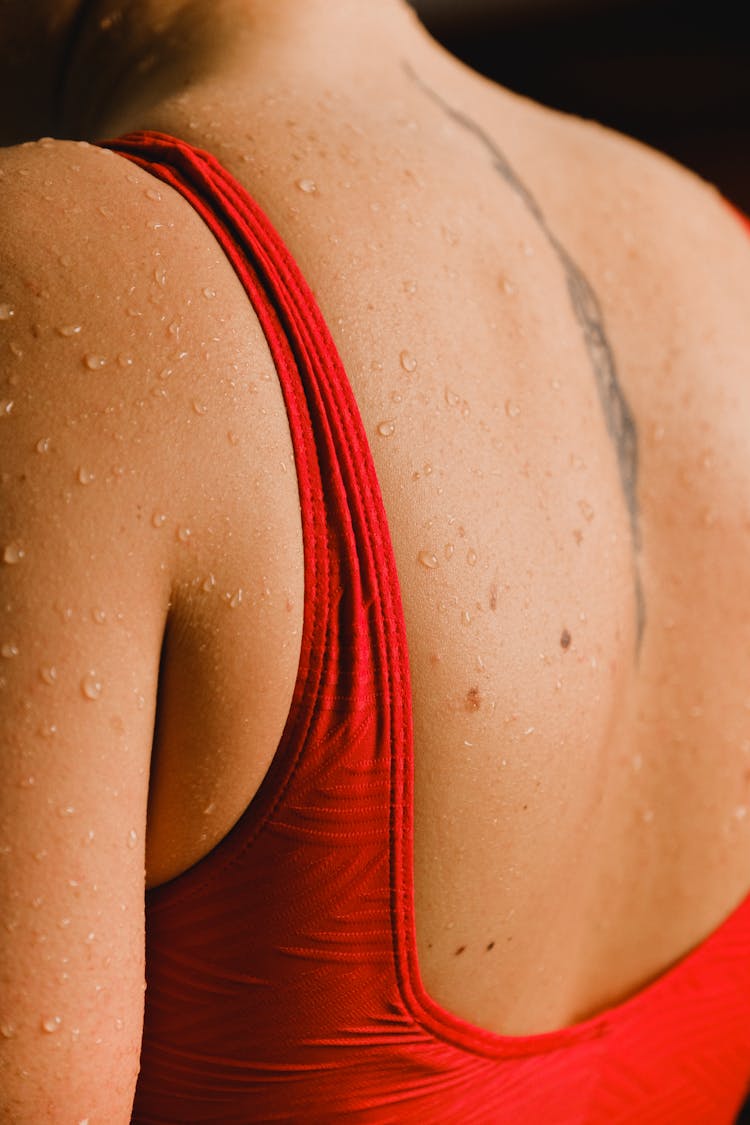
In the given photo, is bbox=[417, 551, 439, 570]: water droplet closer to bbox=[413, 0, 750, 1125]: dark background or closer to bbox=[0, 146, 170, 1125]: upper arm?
bbox=[0, 146, 170, 1125]: upper arm

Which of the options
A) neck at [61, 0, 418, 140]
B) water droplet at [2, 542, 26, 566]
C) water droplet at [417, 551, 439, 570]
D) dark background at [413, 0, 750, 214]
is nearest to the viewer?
water droplet at [2, 542, 26, 566]

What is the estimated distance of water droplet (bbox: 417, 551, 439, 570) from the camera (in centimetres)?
60

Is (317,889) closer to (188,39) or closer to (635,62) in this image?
(188,39)

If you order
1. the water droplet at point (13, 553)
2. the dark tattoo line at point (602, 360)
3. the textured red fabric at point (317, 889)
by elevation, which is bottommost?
the textured red fabric at point (317, 889)

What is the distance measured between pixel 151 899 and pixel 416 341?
33 cm

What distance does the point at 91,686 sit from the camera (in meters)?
0.50

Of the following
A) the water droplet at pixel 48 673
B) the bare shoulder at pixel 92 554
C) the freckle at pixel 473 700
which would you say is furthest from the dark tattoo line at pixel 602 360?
the water droplet at pixel 48 673

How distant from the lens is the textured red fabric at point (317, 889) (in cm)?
57

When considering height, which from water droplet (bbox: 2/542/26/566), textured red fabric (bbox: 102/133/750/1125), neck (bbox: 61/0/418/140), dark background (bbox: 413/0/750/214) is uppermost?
dark background (bbox: 413/0/750/214)

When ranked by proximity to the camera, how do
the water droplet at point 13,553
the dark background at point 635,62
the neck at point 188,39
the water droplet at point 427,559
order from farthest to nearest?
1. the dark background at point 635,62
2. the neck at point 188,39
3. the water droplet at point 427,559
4. the water droplet at point 13,553

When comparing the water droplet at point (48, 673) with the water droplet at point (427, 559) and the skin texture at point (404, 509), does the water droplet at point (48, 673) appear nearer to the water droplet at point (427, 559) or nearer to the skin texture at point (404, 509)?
the skin texture at point (404, 509)

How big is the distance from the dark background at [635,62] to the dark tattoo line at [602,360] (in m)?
2.11

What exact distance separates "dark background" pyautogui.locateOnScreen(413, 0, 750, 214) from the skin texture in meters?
2.11

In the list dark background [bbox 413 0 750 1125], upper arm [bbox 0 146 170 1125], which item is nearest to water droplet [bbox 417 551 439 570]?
upper arm [bbox 0 146 170 1125]
